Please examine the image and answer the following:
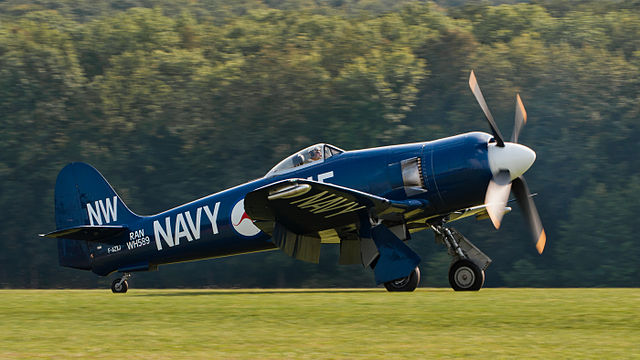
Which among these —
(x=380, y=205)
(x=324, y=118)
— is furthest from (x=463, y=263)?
(x=324, y=118)

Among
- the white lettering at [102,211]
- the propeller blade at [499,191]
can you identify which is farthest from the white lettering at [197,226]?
the propeller blade at [499,191]

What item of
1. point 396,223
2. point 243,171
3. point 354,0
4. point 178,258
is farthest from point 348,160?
point 354,0

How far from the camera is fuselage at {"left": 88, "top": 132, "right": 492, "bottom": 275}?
12.9 meters

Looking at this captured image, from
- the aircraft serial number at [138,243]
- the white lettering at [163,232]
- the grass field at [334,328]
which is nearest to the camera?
the grass field at [334,328]

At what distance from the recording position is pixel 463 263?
42.3ft

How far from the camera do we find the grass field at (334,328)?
6.67 metres

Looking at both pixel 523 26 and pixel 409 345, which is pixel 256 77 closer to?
pixel 523 26

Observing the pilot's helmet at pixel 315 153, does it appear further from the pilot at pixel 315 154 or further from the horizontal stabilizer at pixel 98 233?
the horizontal stabilizer at pixel 98 233

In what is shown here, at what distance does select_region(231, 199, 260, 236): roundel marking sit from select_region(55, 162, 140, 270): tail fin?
3.07 m

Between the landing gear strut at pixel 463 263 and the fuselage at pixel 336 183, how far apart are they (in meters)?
0.48

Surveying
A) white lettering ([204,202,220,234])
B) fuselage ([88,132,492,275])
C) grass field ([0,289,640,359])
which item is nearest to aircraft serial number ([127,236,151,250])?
fuselage ([88,132,492,275])

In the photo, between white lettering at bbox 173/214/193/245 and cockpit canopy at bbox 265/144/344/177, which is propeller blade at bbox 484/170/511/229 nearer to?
cockpit canopy at bbox 265/144/344/177

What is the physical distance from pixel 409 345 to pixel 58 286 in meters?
36.1

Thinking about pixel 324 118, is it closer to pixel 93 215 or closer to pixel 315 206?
pixel 93 215
